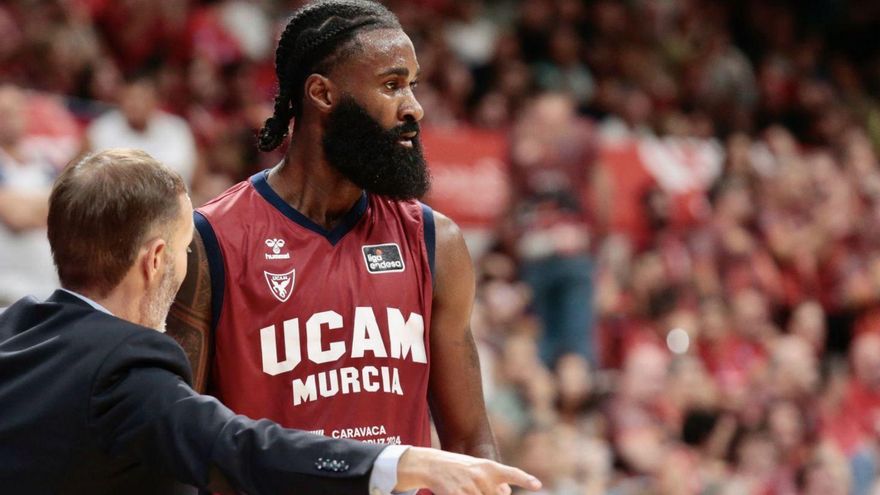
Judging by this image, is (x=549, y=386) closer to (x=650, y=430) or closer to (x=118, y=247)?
(x=650, y=430)

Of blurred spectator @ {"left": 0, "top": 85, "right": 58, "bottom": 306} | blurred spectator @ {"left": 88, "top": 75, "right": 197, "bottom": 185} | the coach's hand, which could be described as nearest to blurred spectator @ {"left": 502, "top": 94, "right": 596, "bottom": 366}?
blurred spectator @ {"left": 88, "top": 75, "right": 197, "bottom": 185}

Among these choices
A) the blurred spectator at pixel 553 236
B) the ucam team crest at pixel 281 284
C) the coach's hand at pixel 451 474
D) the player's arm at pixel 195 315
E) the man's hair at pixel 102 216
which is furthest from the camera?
the blurred spectator at pixel 553 236

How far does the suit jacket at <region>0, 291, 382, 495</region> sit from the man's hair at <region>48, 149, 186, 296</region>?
0.33ft

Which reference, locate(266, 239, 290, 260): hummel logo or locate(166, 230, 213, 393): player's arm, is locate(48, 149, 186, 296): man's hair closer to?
locate(166, 230, 213, 393): player's arm

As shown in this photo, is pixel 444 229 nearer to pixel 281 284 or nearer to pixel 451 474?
pixel 281 284

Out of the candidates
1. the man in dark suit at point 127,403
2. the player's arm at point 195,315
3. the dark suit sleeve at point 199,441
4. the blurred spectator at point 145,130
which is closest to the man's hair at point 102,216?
the man in dark suit at point 127,403

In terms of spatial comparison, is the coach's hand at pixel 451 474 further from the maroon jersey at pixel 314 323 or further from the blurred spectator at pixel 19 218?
the blurred spectator at pixel 19 218

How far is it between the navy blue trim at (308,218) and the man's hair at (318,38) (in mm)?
230

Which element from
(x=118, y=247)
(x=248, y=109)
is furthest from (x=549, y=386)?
(x=118, y=247)

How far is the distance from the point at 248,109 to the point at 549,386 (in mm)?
2875

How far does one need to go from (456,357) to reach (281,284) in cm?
56

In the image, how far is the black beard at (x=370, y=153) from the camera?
3.70m

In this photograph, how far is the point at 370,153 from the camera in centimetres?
370

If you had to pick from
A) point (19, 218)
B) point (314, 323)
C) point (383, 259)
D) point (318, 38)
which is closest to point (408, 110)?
point (318, 38)
